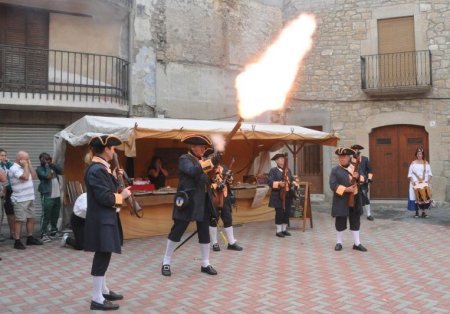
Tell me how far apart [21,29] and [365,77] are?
10.7m

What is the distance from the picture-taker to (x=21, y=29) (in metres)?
12.5

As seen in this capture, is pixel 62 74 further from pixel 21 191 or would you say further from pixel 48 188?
pixel 21 191

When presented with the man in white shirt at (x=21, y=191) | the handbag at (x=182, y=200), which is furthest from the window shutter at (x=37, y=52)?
the handbag at (x=182, y=200)

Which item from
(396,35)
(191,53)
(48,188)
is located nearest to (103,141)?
(48,188)

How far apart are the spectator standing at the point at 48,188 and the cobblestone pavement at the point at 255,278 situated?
0.72 m

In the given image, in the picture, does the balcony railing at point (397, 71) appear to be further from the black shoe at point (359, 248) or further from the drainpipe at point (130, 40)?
the black shoe at point (359, 248)

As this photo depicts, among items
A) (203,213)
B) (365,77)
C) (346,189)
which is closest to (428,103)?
(365,77)

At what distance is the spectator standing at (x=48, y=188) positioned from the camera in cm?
880

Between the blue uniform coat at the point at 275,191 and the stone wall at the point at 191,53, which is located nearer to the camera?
the blue uniform coat at the point at 275,191

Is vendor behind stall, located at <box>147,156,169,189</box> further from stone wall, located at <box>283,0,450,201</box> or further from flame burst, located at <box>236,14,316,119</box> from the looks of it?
stone wall, located at <box>283,0,450,201</box>

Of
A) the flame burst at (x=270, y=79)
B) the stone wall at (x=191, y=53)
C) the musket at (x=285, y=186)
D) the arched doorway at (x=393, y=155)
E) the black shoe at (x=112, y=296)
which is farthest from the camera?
the arched doorway at (x=393, y=155)

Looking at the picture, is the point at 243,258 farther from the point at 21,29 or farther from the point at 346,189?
the point at 21,29

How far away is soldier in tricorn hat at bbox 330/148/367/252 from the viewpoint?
7.61m

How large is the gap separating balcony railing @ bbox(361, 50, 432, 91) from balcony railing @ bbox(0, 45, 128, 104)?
801 centimetres
